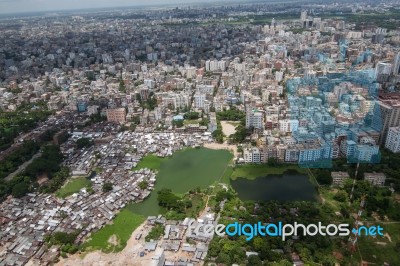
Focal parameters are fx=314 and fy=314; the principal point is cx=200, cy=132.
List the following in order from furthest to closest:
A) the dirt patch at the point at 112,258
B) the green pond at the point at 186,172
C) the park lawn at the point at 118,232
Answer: the green pond at the point at 186,172 → the park lawn at the point at 118,232 → the dirt patch at the point at 112,258

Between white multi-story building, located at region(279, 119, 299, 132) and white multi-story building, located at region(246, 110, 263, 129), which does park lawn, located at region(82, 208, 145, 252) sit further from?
white multi-story building, located at region(279, 119, 299, 132)

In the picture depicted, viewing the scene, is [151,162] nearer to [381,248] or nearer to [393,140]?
[381,248]

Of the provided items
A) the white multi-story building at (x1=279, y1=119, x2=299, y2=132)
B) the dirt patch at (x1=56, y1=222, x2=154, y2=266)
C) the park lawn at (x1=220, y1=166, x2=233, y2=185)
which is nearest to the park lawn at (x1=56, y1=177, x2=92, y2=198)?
the dirt patch at (x1=56, y1=222, x2=154, y2=266)

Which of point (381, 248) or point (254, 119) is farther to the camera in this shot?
point (254, 119)

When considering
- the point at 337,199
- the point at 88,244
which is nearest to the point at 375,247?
the point at 337,199

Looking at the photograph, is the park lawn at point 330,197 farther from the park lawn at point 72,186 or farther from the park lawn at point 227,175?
the park lawn at point 72,186

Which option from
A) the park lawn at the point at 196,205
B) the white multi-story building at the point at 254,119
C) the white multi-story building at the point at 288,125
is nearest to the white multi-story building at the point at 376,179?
the white multi-story building at the point at 288,125

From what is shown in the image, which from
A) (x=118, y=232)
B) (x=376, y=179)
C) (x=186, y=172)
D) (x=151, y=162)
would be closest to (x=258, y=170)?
(x=186, y=172)
